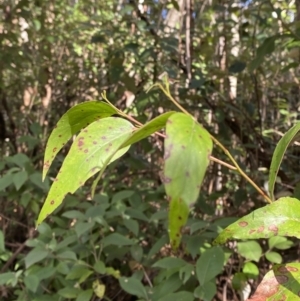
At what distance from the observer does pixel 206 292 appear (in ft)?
3.18

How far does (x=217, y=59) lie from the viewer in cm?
218

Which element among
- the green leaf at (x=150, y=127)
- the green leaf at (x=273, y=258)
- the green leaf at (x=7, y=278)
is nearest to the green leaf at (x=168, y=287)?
the green leaf at (x=273, y=258)

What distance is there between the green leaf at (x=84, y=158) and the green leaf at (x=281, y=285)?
0.74 ft

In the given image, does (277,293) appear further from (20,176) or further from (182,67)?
(182,67)

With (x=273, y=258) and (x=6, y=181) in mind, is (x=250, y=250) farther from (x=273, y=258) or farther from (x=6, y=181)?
(x=6, y=181)

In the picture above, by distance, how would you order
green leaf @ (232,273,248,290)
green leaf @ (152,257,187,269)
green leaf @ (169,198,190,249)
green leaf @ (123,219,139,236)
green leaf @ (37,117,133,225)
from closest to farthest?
1. green leaf @ (169,198,190,249)
2. green leaf @ (37,117,133,225)
3. green leaf @ (152,257,187,269)
4. green leaf @ (232,273,248,290)
5. green leaf @ (123,219,139,236)

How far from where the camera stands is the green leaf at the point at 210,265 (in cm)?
100

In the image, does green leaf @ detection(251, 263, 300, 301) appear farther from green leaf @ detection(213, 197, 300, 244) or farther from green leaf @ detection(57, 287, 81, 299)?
green leaf @ detection(57, 287, 81, 299)

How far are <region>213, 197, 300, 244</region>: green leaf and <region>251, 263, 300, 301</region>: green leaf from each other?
4cm

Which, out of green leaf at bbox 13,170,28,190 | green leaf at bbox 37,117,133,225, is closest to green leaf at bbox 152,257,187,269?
green leaf at bbox 13,170,28,190

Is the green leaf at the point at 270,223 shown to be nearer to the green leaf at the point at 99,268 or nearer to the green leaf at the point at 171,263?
the green leaf at the point at 171,263

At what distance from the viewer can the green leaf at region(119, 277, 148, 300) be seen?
1.07 meters

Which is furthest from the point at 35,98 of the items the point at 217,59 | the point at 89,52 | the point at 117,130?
the point at 117,130

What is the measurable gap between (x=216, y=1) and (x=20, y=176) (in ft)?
3.98
